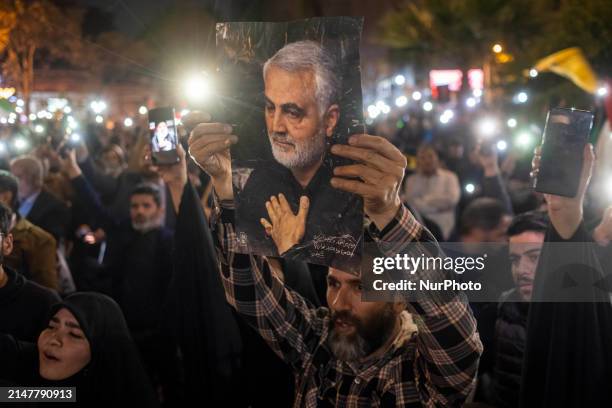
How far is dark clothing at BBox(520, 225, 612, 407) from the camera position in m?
2.44

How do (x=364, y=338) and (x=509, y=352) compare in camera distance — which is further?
(x=509, y=352)

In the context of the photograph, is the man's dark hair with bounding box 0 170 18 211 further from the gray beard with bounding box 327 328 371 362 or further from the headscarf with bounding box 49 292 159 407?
the gray beard with bounding box 327 328 371 362

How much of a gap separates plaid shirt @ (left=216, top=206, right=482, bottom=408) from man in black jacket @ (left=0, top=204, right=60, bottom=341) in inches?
48.6

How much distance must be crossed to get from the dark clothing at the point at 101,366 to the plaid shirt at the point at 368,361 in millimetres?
615

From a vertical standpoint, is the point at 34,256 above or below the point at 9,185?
below

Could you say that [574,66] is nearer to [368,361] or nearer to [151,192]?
[151,192]

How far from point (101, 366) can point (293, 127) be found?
155 centimetres

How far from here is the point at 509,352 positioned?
335 cm

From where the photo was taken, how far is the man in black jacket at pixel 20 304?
3.43 m

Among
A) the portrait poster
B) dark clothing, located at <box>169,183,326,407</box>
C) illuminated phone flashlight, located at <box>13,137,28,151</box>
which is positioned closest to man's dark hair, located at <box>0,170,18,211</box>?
dark clothing, located at <box>169,183,326,407</box>

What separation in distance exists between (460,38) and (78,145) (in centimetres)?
1872

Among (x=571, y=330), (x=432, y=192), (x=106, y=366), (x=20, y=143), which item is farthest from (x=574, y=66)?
(x=106, y=366)

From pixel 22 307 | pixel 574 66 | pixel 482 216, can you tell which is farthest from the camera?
pixel 574 66

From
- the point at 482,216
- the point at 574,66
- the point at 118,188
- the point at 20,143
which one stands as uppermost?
the point at 574,66
